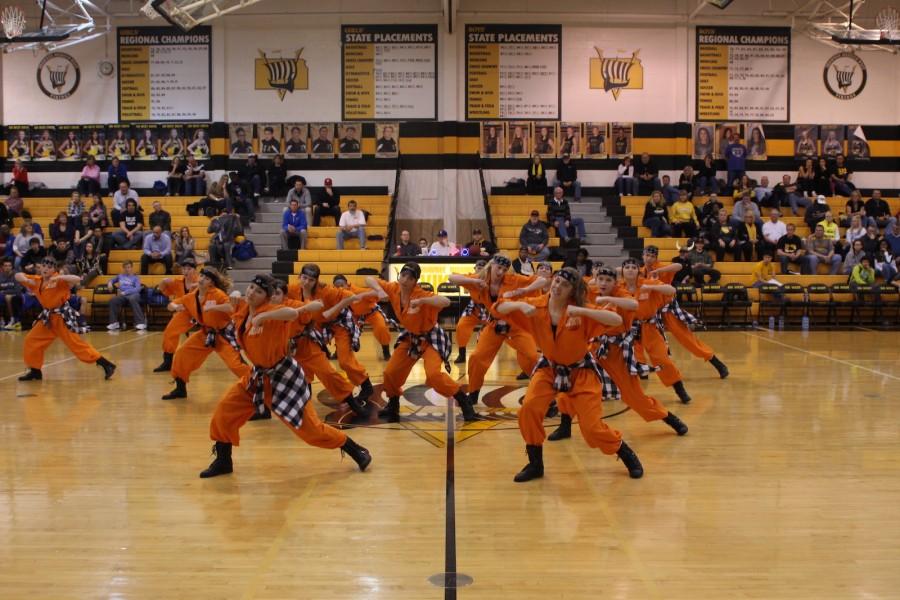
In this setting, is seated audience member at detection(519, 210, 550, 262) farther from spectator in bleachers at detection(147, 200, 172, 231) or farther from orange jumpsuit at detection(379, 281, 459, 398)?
orange jumpsuit at detection(379, 281, 459, 398)

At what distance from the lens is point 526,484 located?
6332mm

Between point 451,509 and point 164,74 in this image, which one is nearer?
point 451,509

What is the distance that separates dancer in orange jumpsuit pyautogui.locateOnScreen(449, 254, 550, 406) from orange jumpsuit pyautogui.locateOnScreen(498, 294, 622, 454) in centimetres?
238

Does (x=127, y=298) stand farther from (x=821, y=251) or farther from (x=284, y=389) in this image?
(x=821, y=251)

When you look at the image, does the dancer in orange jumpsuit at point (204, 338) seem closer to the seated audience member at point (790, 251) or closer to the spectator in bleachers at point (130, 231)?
the spectator in bleachers at point (130, 231)

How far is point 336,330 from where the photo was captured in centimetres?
994

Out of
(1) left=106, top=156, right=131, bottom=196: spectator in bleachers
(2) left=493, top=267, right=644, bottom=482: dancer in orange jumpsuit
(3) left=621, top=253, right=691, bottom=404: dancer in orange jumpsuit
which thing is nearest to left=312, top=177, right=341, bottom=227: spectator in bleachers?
(1) left=106, top=156, right=131, bottom=196: spectator in bleachers

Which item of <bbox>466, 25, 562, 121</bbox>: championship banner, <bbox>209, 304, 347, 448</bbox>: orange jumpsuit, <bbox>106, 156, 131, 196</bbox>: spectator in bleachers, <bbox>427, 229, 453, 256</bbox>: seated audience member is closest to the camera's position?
<bbox>209, 304, 347, 448</bbox>: orange jumpsuit

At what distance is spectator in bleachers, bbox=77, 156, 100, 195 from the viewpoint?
2220 cm

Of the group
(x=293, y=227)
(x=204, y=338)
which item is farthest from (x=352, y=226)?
(x=204, y=338)

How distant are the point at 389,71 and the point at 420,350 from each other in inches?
616

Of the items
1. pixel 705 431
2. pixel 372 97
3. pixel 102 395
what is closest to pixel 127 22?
pixel 372 97

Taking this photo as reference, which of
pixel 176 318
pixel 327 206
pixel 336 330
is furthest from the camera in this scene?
pixel 327 206

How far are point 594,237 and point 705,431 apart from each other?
13330mm
